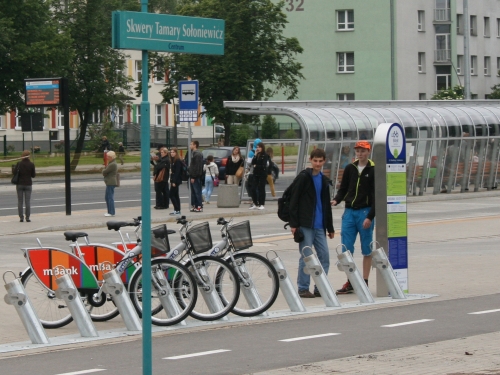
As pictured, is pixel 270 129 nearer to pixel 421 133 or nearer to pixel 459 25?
pixel 459 25

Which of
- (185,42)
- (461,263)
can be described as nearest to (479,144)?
(461,263)

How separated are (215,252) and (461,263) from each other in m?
6.01

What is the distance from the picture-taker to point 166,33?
6273 millimetres

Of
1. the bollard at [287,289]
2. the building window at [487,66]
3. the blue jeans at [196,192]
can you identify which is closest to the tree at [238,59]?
the building window at [487,66]

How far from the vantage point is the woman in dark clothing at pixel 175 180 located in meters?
25.9

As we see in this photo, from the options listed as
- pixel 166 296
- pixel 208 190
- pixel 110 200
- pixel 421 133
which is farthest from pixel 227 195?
pixel 166 296

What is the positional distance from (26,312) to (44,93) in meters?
17.0

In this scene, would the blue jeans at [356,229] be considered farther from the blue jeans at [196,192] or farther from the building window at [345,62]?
the building window at [345,62]

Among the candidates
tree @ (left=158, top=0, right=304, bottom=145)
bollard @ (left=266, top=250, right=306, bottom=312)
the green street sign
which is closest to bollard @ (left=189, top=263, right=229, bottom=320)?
bollard @ (left=266, top=250, right=306, bottom=312)

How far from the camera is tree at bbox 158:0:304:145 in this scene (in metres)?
58.6

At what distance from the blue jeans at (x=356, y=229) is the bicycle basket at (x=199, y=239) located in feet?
7.39

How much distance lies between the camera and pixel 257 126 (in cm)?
6303

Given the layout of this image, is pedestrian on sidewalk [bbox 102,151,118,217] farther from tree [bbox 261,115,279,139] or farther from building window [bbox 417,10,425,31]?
building window [bbox 417,10,425,31]

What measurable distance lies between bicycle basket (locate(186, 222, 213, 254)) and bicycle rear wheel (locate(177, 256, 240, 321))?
4.1 inches
